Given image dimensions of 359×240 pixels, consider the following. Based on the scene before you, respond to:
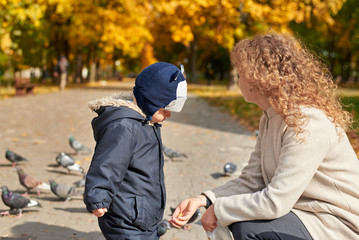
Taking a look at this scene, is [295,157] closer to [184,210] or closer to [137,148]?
[184,210]

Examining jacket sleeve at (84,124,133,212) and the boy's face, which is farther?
the boy's face

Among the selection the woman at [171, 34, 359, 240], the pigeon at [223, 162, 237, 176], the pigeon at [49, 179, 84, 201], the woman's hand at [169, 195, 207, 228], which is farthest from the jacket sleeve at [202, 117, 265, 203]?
the pigeon at [223, 162, 237, 176]

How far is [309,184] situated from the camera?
3072 mm

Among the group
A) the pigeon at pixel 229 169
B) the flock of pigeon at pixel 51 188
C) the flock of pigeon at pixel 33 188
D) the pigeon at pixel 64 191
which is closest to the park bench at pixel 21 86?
the flock of pigeon at pixel 51 188

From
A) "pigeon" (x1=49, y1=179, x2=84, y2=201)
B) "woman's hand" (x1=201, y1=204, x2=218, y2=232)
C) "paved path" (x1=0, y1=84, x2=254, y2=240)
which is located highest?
"woman's hand" (x1=201, y1=204, x2=218, y2=232)

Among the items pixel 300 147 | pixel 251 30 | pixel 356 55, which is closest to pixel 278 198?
pixel 300 147

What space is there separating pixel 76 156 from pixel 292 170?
26.0ft

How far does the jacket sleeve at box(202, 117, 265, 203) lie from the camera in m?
3.42

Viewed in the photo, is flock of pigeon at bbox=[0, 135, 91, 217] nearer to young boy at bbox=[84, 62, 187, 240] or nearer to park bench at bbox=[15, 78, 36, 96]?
young boy at bbox=[84, 62, 187, 240]

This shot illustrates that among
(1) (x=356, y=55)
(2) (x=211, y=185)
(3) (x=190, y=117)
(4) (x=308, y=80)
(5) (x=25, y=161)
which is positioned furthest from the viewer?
(1) (x=356, y=55)

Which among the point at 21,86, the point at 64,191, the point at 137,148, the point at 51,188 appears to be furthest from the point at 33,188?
the point at 21,86

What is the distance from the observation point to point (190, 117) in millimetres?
17984

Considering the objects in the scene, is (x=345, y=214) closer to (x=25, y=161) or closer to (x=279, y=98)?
(x=279, y=98)

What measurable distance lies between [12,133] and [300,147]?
38.4 ft
